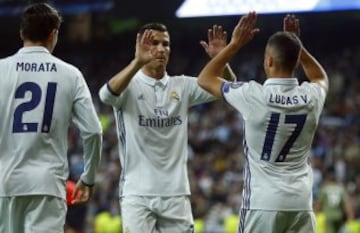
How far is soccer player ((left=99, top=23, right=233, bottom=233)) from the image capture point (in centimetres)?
743

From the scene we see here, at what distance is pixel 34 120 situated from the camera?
20.9 feet

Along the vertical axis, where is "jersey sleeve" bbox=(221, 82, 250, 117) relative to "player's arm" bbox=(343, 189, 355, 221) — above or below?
above

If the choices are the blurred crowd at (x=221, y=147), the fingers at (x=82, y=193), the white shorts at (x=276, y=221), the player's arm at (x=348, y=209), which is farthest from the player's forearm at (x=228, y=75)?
the player's arm at (x=348, y=209)

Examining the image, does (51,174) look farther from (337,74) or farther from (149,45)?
(337,74)

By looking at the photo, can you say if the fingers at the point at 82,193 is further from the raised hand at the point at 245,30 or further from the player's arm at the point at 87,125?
the raised hand at the point at 245,30

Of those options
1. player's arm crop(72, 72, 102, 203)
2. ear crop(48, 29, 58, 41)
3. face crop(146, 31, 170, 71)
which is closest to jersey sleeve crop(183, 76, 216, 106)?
face crop(146, 31, 170, 71)

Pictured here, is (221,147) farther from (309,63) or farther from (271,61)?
(271,61)

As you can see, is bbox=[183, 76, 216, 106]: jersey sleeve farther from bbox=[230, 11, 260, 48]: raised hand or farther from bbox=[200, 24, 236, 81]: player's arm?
bbox=[230, 11, 260, 48]: raised hand

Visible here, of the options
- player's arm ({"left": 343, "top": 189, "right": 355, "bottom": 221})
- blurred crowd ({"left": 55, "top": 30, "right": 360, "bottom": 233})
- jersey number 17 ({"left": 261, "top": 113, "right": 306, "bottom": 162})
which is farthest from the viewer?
blurred crowd ({"left": 55, "top": 30, "right": 360, "bottom": 233})

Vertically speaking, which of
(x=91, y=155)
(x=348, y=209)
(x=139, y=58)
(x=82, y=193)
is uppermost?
(x=139, y=58)

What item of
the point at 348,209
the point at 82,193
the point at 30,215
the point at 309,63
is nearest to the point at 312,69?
the point at 309,63

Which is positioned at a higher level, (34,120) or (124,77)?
(124,77)

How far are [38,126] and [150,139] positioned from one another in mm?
1270

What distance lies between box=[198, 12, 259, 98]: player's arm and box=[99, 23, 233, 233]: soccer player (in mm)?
456
